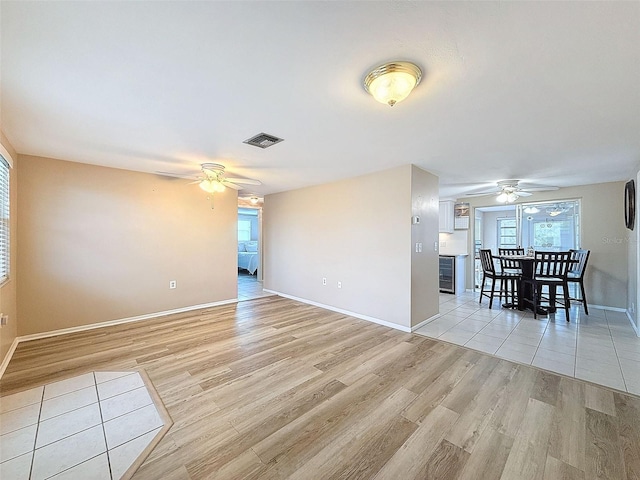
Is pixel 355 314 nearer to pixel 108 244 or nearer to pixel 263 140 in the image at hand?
pixel 263 140

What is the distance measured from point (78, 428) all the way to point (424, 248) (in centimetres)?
403

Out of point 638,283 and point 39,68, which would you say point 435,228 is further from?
point 39,68

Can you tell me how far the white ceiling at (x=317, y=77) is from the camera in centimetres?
119

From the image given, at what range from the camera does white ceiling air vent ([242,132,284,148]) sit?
2.60 metres

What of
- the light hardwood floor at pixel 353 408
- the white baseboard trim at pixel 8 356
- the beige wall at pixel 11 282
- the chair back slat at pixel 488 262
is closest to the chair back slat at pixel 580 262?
the chair back slat at pixel 488 262

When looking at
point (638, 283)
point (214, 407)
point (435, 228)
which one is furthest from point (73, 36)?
point (638, 283)

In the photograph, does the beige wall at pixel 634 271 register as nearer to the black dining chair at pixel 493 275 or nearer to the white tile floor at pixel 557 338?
the white tile floor at pixel 557 338

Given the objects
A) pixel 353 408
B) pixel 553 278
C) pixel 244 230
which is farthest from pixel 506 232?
pixel 244 230

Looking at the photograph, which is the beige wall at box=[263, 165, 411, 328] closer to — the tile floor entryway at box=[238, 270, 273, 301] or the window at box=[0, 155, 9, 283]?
the tile floor entryway at box=[238, 270, 273, 301]

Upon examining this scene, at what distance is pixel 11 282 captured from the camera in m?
2.96

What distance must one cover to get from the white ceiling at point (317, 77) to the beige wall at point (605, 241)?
79.3 inches

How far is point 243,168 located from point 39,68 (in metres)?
2.29

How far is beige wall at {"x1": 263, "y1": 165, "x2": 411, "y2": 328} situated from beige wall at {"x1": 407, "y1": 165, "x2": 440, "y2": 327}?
0.12 meters

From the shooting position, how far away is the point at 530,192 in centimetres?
497
